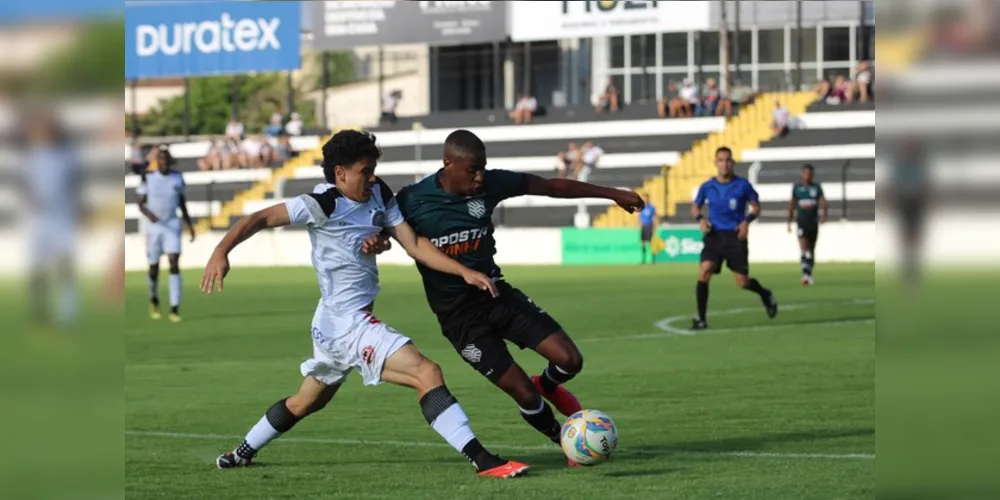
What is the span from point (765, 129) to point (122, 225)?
45.8 metres

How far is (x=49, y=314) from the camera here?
2.41 meters

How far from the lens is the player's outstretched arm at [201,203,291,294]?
272 inches

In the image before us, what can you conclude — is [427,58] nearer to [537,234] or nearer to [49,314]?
[537,234]

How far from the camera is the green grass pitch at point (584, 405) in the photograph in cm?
745

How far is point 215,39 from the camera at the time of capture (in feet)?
184

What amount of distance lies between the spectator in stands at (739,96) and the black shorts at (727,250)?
2927cm

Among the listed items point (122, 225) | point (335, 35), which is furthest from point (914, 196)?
point (335, 35)

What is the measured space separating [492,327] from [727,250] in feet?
35.8

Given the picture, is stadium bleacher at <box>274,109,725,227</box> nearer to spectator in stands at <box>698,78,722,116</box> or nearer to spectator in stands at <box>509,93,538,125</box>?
spectator in stands at <box>509,93,538,125</box>

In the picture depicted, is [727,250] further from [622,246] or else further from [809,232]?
[622,246]

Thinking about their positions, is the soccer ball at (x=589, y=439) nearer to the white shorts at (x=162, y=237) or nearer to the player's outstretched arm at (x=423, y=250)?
the player's outstretched arm at (x=423, y=250)

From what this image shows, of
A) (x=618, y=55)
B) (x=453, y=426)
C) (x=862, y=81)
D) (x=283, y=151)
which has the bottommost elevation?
(x=453, y=426)

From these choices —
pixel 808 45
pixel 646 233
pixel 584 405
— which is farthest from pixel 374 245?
pixel 808 45

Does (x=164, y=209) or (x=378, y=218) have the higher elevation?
(x=378, y=218)
